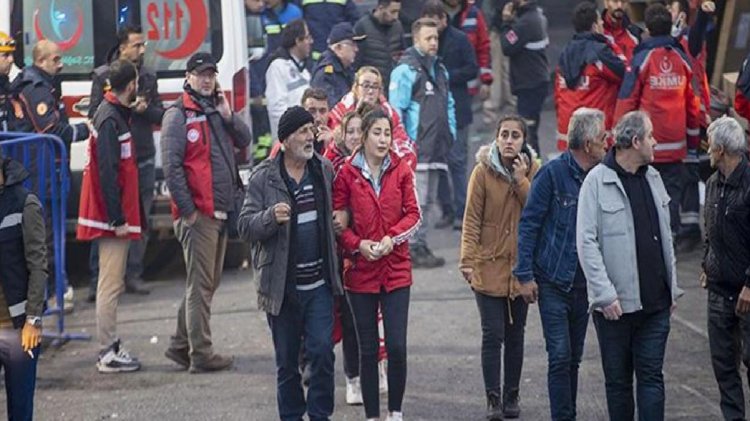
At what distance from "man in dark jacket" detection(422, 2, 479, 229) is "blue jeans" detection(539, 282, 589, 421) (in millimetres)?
5843

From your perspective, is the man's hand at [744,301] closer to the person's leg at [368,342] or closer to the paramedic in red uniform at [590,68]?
the person's leg at [368,342]

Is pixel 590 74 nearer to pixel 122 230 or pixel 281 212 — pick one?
pixel 122 230

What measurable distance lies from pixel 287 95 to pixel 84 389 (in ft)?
14.6

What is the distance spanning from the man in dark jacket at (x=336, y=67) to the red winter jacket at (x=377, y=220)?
3798 millimetres

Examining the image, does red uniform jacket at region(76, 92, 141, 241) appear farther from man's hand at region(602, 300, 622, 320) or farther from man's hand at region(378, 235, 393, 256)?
man's hand at region(602, 300, 622, 320)

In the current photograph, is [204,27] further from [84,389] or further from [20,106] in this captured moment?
[84,389]

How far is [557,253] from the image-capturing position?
8.45 m

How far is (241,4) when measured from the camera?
1292 centimetres

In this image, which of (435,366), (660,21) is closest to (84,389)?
(435,366)

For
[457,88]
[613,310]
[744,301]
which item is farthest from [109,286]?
[457,88]

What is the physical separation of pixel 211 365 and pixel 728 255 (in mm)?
3442

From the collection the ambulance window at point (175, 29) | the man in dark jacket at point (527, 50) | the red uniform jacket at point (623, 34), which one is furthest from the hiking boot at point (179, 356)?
the man in dark jacket at point (527, 50)

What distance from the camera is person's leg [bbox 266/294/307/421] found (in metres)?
8.62

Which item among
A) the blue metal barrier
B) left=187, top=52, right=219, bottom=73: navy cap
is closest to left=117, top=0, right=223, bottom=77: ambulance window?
the blue metal barrier
